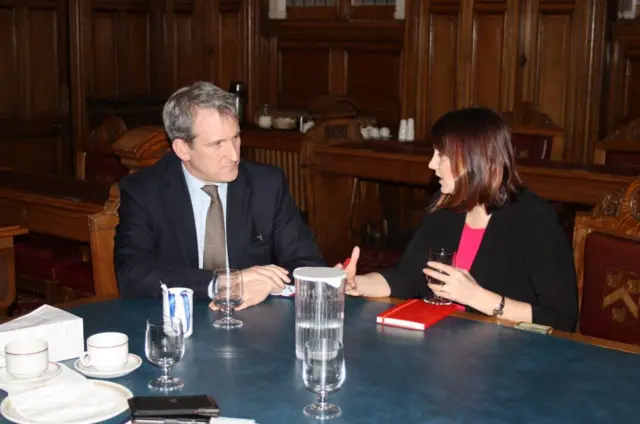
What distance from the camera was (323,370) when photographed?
179cm

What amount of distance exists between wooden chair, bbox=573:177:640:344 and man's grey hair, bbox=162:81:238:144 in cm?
113

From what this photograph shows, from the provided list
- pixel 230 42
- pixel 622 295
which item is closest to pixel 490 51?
pixel 230 42

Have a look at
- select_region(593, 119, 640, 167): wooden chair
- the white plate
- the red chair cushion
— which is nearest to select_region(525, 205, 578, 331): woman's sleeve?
the white plate

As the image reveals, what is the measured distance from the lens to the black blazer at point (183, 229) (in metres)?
2.66

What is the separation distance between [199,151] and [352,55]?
5.17 metres

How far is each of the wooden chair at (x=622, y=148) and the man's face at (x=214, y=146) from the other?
126 inches

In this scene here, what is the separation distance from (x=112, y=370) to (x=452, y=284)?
36.7 inches

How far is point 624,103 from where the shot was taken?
21.3 feet

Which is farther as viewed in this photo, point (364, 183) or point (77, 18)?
point (77, 18)

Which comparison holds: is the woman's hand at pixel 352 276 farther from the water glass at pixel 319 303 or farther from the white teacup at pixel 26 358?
the white teacup at pixel 26 358

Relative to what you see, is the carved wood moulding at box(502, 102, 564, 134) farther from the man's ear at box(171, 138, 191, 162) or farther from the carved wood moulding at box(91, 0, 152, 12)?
the carved wood moulding at box(91, 0, 152, 12)

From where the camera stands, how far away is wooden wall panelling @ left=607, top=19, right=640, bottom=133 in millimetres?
6352

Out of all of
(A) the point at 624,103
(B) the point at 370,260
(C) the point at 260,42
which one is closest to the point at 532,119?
(A) the point at 624,103

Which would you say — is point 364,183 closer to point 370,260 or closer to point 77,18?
point 370,260
